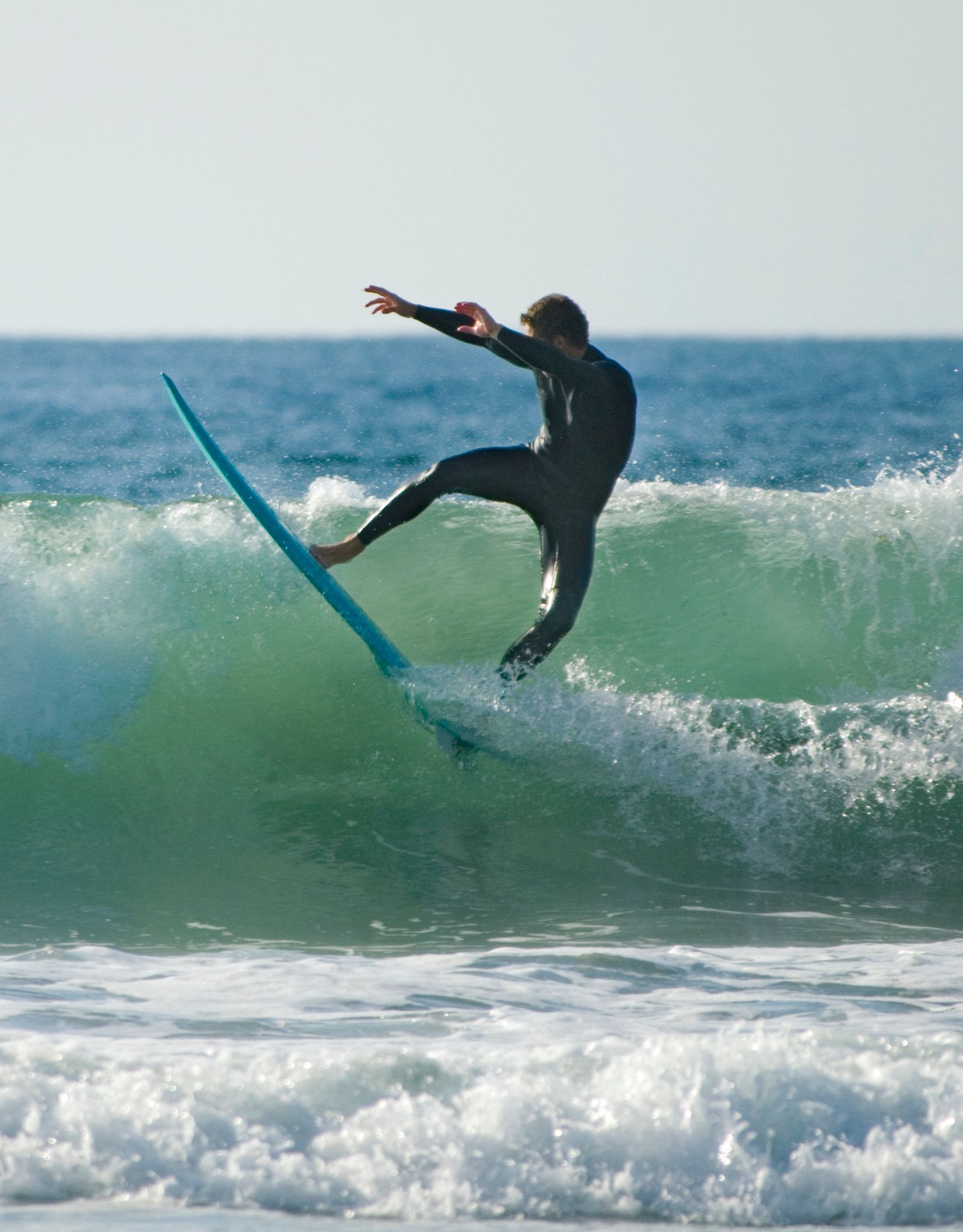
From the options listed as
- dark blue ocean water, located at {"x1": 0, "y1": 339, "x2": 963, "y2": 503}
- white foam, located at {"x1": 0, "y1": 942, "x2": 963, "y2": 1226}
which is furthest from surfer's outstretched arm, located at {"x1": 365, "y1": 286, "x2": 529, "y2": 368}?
dark blue ocean water, located at {"x1": 0, "y1": 339, "x2": 963, "y2": 503}

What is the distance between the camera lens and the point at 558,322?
15.4 ft

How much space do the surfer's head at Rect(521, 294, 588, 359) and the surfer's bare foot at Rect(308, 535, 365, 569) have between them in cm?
103

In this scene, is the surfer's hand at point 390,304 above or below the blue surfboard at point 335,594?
above

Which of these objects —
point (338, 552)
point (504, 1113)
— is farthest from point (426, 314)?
point (504, 1113)

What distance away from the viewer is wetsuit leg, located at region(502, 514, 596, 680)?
4.87m

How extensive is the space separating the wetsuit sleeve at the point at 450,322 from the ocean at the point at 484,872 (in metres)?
1.31

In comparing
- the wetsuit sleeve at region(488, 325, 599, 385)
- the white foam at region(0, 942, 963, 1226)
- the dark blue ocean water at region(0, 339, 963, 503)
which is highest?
the dark blue ocean water at region(0, 339, 963, 503)

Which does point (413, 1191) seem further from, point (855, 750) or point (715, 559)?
point (715, 559)

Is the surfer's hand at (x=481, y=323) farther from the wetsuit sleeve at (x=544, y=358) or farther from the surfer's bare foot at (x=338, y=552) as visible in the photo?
the surfer's bare foot at (x=338, y=552)

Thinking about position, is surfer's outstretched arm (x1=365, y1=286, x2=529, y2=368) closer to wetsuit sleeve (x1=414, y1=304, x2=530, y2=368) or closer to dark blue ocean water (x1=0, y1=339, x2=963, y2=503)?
wetsuit sleeve (x1=414, y1=304, x2=530, y2=368)

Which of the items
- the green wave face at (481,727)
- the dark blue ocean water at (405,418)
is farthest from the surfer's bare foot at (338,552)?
the dark blue ocean water at (405,418)

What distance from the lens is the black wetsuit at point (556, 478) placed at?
4.76m

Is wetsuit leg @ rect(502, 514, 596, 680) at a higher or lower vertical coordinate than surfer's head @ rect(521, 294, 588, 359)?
lower

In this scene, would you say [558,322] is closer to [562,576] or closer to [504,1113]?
[562,576]
